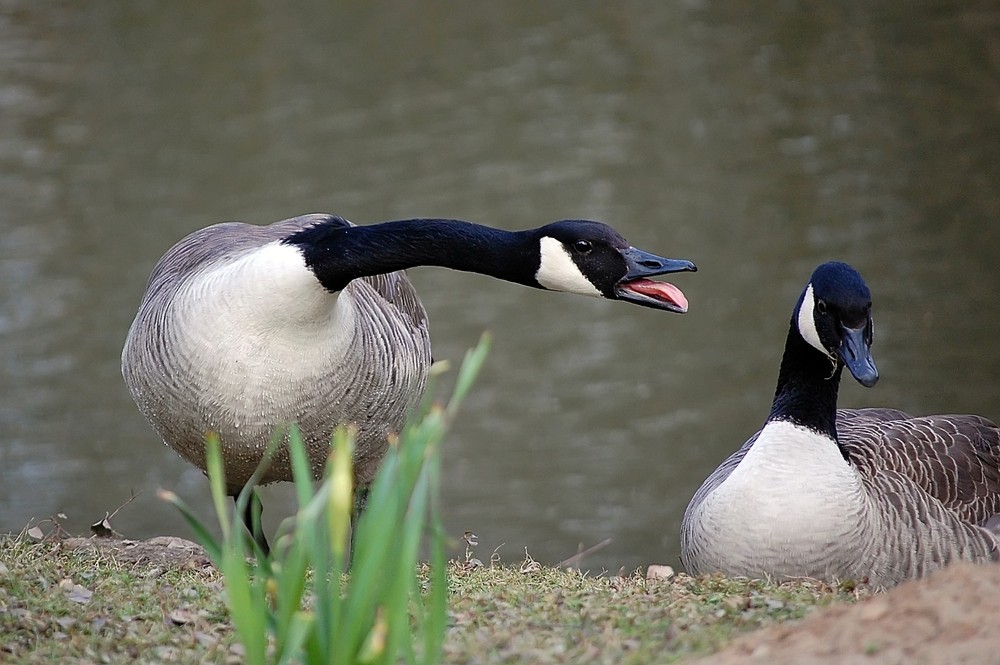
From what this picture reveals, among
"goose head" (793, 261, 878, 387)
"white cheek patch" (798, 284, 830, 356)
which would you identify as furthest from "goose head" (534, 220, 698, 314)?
"white cheek patch" (798, 284, 830, 356)

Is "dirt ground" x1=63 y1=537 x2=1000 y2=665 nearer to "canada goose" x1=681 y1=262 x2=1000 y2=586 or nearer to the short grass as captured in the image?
the short grass

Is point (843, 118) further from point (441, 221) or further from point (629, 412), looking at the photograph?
point (441, 221)

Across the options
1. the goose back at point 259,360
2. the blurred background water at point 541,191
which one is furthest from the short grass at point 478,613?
the blurred background water at point 541,191

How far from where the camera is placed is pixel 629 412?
1201cm

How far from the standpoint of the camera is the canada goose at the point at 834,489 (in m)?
5.52

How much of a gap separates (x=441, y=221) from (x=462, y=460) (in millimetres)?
6636

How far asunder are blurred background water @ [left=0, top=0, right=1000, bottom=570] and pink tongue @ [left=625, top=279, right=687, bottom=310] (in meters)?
5.38

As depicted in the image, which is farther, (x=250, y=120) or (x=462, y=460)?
(x=250, y=120)

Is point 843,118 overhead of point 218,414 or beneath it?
overhead

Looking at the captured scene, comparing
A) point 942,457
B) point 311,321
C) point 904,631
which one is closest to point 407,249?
point 311,321

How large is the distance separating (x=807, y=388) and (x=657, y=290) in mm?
1463

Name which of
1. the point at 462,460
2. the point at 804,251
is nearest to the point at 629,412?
the point at 462,460

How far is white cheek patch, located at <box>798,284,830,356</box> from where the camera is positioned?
5.92 meters

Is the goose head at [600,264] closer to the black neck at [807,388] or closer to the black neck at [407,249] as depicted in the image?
the black neck at [407,249]
